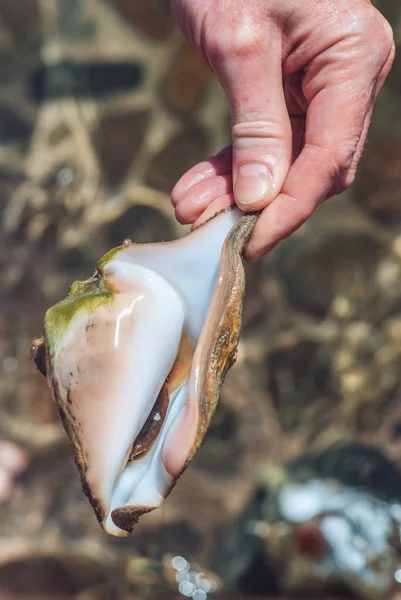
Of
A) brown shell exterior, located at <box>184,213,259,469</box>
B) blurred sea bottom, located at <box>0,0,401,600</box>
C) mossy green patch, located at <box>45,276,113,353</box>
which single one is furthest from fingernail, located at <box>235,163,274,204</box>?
blurred sea bottom, located at <box>0,0,401,600</box>

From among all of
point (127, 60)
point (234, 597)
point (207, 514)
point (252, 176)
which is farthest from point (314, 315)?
point (252, 176)

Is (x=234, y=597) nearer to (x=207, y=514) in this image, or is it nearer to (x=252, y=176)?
(x=207, y=514)

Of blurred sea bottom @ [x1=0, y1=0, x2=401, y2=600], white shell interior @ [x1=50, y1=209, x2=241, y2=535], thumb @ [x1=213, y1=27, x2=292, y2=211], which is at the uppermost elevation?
thumb @ [x1=213, y1=27, x2=292, y2=211]

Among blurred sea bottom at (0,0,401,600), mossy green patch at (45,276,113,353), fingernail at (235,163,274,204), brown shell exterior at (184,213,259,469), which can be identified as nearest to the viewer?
brown shell exterior at (184,213,259,469)

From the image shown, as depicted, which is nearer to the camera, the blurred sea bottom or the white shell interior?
the white shell interior

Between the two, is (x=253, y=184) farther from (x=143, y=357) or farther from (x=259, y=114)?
(x=143, y=357)

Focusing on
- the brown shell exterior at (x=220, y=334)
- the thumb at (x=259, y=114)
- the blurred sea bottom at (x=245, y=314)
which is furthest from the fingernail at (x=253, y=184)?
the blurred sea bottom at (x=245, y=314)

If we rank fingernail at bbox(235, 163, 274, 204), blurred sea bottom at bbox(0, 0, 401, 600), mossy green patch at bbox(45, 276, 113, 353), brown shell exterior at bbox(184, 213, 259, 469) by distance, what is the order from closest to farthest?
brown shell exterior at bbox(184, 213, 259, 469)
mossy green patch at bbox(45, 276, 113, 353)
fingernail at bbox(235, 163, 274, 204)
blurred sea bottom at bbox(0, 0, 401, 600)

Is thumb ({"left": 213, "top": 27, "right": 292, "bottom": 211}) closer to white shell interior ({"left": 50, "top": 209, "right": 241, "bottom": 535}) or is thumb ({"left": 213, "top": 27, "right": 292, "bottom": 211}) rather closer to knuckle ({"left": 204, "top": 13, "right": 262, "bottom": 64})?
knuckle ({"left": 204, "top": 13, "right": 262, "bottom": 64})
